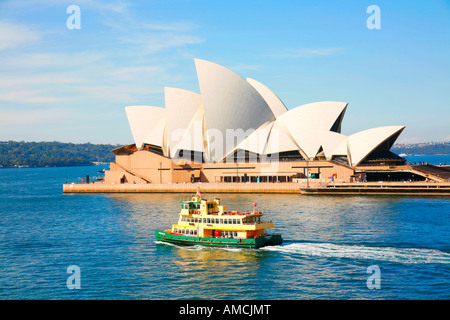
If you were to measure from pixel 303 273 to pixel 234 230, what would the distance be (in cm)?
745

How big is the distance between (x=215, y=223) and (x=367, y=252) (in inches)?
395

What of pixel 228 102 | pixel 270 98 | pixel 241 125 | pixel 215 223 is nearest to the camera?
pixel 215 223

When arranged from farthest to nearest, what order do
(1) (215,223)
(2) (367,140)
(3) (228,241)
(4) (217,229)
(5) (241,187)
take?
1. (2) (367,140)
2. (5) (241,187)
3. (1) (215,223)
4. (4) (217,229)
5. (3) (228,241)

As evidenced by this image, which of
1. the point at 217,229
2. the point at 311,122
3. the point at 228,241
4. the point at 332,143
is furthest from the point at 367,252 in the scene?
the point at 311,122

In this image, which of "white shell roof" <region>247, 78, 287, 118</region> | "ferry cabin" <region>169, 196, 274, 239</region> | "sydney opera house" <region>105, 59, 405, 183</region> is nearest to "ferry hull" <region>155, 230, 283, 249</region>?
"ferry cabin" <region>169, 196, 274, 239</region>

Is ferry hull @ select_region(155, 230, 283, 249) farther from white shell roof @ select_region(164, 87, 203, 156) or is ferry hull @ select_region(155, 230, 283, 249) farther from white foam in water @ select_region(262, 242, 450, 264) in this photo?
white shell roof @ select_region(164, 87, 203, 156)

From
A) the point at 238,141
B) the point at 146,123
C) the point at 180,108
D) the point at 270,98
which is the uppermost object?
the point at 270,98

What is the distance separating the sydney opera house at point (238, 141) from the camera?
240 ft

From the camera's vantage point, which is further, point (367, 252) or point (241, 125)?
point (241, 125)

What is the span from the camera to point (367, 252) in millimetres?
29531

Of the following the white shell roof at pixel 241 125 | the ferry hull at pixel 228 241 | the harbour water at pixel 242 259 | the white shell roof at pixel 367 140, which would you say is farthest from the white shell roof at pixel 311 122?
the ferry hull at pixel 228 241

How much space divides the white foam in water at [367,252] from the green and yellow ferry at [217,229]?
1.24 meters

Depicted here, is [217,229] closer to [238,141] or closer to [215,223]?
[215,223]

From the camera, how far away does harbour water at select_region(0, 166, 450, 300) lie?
23.6m
